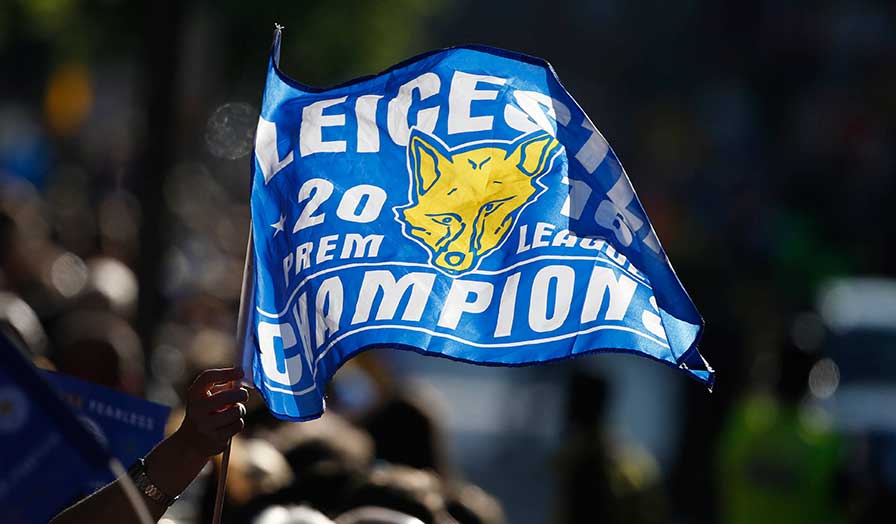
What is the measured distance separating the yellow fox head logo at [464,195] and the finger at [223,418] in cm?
79

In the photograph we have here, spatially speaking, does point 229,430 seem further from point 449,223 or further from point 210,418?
point 449,223

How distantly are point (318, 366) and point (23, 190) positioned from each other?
51.3ft

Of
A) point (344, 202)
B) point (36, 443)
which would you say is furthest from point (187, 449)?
point (344, 202)

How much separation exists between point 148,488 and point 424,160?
109 cm

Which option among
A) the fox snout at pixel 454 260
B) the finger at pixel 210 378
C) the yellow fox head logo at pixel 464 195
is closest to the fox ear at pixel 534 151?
the yellow fox head logo at pixel 464 195

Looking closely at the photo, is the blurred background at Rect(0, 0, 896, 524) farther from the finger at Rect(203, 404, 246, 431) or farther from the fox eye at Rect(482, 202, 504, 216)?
the finger at Rect(203, 404, 246, 431)

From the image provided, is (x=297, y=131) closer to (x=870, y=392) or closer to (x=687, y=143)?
(x=870, y=392)

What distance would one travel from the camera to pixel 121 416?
14.7 feet

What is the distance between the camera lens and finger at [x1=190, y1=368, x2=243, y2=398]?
3.60 m

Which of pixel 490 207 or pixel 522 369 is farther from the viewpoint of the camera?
pixel 522 369

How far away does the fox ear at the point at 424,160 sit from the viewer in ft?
13.8

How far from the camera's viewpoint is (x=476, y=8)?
164 ft

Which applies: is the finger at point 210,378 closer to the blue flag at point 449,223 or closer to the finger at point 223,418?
the finger at point 223,418

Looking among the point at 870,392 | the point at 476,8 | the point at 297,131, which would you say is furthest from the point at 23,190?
the point at 476,8
